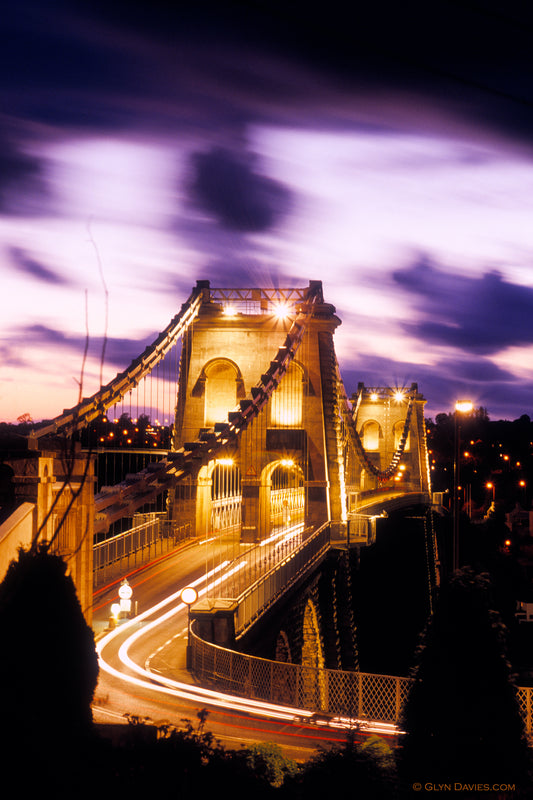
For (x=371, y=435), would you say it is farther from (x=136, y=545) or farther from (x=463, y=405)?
(x=463, y=405)

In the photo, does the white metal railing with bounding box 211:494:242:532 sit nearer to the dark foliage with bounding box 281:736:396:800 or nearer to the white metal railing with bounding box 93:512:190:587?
the white metal railing with bounding box 93:512:190:587

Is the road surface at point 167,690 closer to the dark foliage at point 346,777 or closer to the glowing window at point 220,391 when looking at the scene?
the dark foliage at point 346,777

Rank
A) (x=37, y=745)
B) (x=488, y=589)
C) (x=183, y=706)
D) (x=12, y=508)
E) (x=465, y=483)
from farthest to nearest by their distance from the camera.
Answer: (x=465, y=483), (x=183, y=706), (x=12, y=508), (x=488, y=589), (x=37, y=745)

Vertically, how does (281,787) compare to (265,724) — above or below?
above

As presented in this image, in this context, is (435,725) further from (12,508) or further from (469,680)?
(12,508)

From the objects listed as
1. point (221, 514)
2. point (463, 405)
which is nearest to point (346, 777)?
point (463, 405)

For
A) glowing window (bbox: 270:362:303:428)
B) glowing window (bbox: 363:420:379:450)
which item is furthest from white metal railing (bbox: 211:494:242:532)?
glowing window (bbox: 363:420:379:450)

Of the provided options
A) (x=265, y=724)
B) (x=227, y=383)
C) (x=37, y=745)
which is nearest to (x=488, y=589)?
(x=37, y=745)
